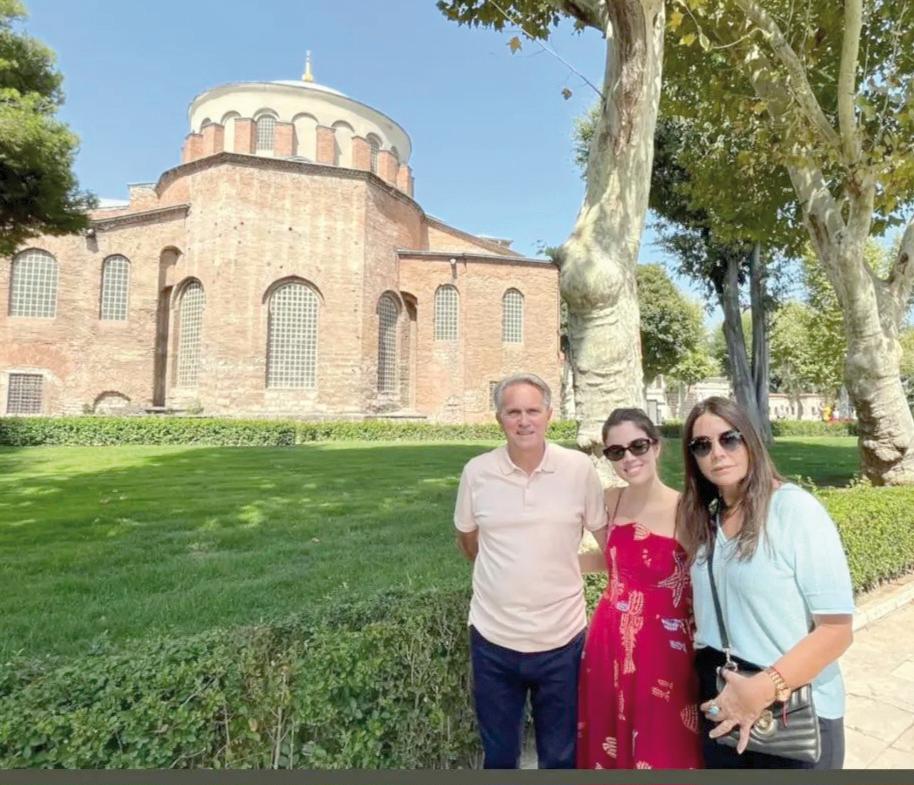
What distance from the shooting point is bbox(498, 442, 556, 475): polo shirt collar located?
Answer: 2307mm

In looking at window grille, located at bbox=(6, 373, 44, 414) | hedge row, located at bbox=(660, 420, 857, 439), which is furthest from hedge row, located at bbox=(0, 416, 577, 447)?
hedge row, located at bbox=(660, 420, 857, 439)

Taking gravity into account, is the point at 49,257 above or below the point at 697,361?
above

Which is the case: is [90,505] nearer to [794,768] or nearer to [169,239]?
[794,768]

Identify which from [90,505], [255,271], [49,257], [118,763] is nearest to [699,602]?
[118,763]

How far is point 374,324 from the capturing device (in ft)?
99.1

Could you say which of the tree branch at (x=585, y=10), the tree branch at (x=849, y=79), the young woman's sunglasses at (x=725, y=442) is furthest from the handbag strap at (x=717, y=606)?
the tree branch at (x=849, y=79)

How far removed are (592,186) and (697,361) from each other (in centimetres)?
4510

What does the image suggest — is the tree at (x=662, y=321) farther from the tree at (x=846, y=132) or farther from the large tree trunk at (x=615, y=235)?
the large tree trunk at (x=615, y=235)

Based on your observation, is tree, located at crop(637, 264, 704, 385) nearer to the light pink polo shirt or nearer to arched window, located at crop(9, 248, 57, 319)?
arched window, located at crop(9, 248, 57, 319)

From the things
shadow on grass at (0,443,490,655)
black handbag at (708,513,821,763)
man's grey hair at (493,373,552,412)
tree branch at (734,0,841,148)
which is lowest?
shadow on grass at (0,443,490,655)

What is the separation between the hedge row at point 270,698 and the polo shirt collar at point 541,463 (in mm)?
883

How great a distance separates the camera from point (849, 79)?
A: 681cm

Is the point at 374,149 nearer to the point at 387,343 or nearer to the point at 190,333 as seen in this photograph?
the point at 387,343

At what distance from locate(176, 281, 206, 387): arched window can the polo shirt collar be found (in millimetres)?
29619
